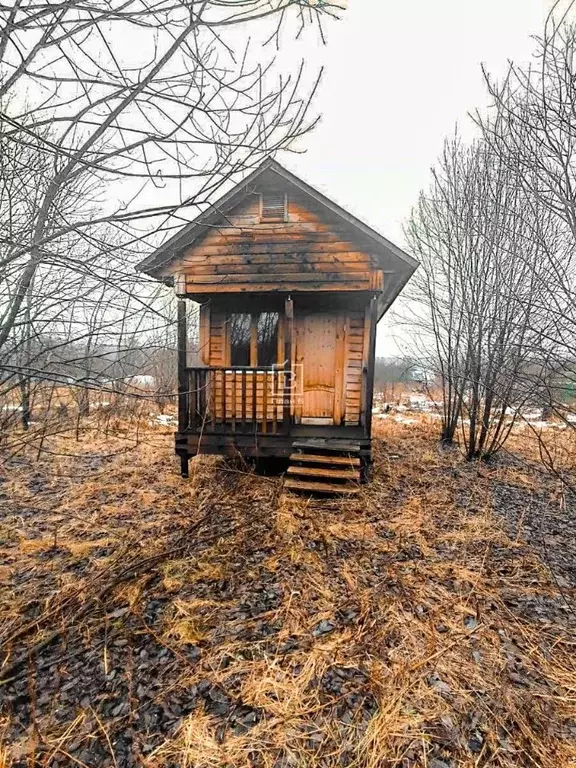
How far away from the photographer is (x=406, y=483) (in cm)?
675

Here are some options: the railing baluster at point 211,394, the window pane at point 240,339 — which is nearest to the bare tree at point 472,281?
the window pane at point 240,339

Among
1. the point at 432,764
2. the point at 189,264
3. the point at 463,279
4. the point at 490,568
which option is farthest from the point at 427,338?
the point at 432,764

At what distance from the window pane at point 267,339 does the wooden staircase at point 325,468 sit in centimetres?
197

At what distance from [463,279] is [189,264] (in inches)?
251

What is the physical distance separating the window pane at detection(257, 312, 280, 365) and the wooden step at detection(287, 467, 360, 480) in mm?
2449

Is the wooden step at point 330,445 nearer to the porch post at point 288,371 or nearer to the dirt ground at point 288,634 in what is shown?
the porch post at point 288,371

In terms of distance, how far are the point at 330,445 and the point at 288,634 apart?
3.52 meters

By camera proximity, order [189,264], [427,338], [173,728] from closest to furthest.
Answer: [173,728]
[189,264]
[427,338]

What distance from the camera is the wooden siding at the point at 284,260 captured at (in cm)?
638

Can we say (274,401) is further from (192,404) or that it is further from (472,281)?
(472,281)

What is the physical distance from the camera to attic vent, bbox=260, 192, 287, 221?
6715 millimetres

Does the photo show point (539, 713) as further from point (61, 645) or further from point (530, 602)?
point (61, 645)

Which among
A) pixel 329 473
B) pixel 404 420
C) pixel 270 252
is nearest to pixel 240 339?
pixel 270 252

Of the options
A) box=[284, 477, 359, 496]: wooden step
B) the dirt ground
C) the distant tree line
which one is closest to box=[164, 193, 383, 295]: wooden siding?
the distant tree line
